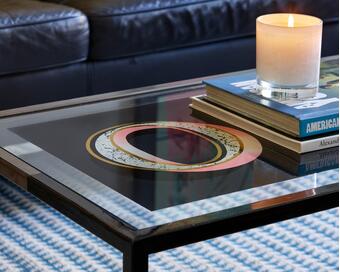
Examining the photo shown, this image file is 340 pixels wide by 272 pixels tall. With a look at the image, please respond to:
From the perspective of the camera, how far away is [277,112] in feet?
4.83

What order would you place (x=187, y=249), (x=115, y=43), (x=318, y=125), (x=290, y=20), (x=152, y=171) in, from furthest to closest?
(x=115, y=43), (x=187, y=249), (x=290, y=20), (x=318, y=125), (x=152, y=171)

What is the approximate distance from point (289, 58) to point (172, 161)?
308 mm

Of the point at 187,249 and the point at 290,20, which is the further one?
the point at 187,249

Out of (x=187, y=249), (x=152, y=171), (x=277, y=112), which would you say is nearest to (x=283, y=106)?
(x=277, y=112)

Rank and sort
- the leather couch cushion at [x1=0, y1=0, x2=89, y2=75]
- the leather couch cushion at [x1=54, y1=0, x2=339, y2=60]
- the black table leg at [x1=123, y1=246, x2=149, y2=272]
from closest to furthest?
1. the black table leg at [x1=123, y1=246, x2=149, y2=272]
2. the leather couch cushion at [x1=0, y1=0, x2=89, y2=75]
3. the leather couch cushion at [x1=54, y1=0, x2=339, y2=60]

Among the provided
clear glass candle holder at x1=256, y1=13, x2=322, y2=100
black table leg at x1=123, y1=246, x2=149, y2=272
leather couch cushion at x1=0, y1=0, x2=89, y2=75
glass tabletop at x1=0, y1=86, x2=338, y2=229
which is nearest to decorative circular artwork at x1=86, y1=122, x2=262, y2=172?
glass tabletop at x1=0, y1=86, x2=338, y2=229

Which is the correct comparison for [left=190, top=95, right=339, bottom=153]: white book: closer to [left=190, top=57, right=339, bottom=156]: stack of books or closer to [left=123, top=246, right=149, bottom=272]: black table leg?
[left=190, top=57, right=339, bottom=156]: stack of books

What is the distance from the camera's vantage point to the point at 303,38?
Answer: 151 centimetres

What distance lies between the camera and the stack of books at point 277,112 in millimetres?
1437

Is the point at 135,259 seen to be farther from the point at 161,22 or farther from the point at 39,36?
the point at 161,22

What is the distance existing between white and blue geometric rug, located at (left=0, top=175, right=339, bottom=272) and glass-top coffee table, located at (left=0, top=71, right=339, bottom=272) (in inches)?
12.7

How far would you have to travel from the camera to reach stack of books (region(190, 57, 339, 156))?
144cm

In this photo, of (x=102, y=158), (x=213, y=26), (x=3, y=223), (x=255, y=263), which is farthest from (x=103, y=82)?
(x=102, y=158)

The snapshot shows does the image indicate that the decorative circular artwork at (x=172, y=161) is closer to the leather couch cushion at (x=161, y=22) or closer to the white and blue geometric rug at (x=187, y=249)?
the white and blue geometric rug at (x=187, y=249)
